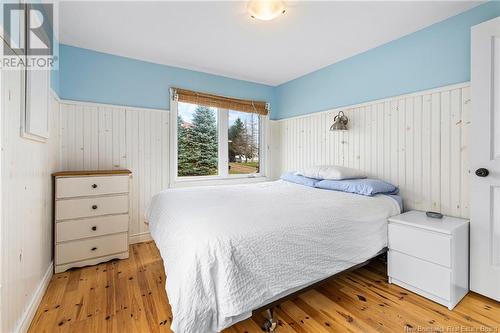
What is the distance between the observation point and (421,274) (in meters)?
1.90

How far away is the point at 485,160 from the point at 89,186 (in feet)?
11.3

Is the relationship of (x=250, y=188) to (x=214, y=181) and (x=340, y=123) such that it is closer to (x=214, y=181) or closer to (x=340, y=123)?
(x=214, y=181)

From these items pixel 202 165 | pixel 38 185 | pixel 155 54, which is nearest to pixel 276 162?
pixel 202 165

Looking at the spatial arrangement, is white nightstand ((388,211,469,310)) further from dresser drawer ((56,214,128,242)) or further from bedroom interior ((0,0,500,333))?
dresser drawer ((56,214,128,242))

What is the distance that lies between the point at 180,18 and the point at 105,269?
97.3 inches

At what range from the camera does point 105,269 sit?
7.88ft

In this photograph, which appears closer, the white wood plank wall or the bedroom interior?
the bedroom interior

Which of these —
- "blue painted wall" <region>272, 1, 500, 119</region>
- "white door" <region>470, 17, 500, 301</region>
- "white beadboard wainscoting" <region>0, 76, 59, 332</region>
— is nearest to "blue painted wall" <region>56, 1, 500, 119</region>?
"blue painted wall" <region>272, 1, 500, 119</region>

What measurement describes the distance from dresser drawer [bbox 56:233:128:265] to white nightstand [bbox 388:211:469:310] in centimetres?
263

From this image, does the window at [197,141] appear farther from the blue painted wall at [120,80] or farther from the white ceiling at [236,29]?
the white ceiling at [236,29]

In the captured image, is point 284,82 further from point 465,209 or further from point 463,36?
point 465,209

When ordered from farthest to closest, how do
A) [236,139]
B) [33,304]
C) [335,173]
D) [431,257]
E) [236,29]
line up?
[236,139], [335,173], [236,29], [431,257], [33,304]

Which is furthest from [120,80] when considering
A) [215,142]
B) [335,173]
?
[335,173]

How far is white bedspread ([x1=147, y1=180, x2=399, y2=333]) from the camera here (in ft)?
4.05
